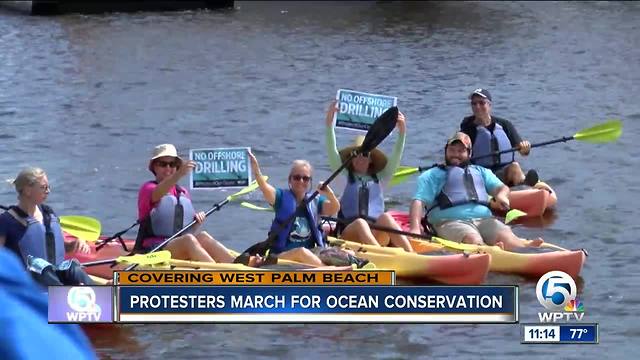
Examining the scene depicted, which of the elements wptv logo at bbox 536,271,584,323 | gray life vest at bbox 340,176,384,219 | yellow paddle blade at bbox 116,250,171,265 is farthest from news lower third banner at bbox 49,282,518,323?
gray life vest at bbox 340,176,384,219

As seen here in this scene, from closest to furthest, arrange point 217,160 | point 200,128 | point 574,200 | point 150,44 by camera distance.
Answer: point 217,160 < point 574,200 < point 200,128 < point 150,44

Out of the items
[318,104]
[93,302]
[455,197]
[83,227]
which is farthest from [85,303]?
[318,104]

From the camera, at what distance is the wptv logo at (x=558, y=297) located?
8430mm

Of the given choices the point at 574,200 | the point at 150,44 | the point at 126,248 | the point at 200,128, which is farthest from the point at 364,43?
the point at 126,248

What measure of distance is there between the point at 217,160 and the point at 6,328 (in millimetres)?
7532

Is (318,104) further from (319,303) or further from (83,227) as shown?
(319,303)

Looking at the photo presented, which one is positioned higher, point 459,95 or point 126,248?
point 459,95

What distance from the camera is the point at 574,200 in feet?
45.3

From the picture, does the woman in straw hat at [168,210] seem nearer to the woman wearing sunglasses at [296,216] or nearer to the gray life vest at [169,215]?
the gray life vest at [169,215]

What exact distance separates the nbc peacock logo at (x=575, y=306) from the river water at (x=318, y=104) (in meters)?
0.11

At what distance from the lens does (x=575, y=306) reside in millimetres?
8867

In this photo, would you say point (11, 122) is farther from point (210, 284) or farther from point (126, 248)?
point (210, 284)

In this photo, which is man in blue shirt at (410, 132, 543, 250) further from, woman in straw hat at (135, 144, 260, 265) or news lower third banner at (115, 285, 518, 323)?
news lower third banner at (115, 285, 518, 323)

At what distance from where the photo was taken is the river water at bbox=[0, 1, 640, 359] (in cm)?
841
